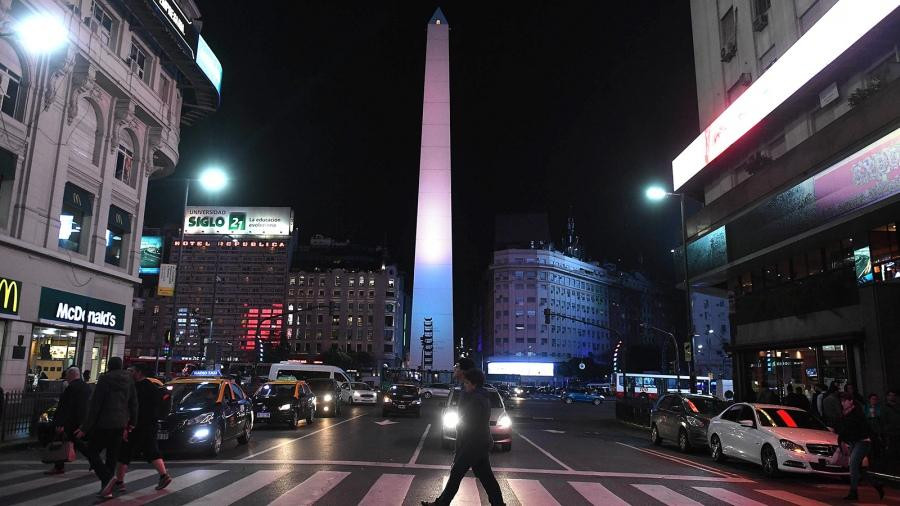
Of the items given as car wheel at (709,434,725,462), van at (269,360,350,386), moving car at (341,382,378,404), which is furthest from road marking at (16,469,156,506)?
moving car at (341,382,378,404)

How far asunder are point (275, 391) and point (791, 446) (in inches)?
596

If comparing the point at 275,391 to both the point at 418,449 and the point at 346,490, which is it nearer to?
the point at 418,449

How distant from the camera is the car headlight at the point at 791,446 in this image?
38.0 ft

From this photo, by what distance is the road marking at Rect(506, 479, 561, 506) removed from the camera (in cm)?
851

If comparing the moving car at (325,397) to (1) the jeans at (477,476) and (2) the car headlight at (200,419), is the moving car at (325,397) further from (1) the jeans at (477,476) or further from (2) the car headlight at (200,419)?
(1) the jeans at (477,476)

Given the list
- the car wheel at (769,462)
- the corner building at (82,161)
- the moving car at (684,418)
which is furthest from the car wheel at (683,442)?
the corner building at (82,161)

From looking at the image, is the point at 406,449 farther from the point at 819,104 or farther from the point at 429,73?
the point at 429,73

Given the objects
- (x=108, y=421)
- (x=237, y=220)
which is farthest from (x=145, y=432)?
(x=237, y=220)

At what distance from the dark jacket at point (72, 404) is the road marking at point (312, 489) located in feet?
13.9

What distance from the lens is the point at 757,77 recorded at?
24234 millimetres

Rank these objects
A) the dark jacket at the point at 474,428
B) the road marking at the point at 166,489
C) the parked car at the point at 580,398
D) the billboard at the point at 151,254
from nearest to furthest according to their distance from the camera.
→ the dark jacket at the point at 474,428 → the road marking at the point at 166,489 → the billboard at the point at 151,254 → the parked car at the point at 580,398

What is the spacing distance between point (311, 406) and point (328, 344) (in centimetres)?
11431

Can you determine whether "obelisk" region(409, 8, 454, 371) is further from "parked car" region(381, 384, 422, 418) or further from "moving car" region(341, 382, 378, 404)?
"parked car" region(381, 384, 422, 418)

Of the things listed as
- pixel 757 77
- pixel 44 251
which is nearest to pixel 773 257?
pixel 757 77
